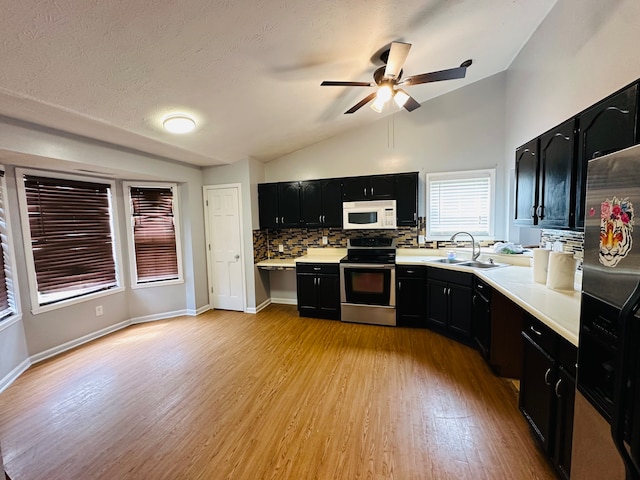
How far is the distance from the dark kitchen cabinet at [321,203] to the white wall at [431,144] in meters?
0.29

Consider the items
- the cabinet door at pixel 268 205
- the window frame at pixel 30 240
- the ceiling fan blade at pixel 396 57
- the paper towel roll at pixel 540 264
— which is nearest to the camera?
the ceiling fan blade at pixel 396 57

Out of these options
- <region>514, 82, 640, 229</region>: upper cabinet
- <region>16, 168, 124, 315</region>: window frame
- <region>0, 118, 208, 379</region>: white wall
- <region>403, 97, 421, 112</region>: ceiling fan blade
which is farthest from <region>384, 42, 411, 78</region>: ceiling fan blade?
<region>16, 168, 124, 315</region>: window frame

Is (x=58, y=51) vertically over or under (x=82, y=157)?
over

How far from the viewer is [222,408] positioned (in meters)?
2.14

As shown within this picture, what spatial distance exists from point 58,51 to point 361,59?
2.12 metres

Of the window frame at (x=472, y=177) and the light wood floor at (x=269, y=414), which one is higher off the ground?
the window frame at (x=472, y=177)

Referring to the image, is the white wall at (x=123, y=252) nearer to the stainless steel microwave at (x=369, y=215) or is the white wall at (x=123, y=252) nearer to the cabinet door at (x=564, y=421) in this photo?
the stainless steel microwave at (x=369, y=215)

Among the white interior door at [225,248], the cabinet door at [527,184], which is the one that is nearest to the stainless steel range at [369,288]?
the cabinet door at [527,184]

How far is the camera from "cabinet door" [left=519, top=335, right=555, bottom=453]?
4.85 ft

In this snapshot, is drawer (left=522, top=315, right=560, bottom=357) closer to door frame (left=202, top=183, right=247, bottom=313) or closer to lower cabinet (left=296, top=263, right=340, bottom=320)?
lower cabinet (left=296, top=263, right=340, bottom=320)

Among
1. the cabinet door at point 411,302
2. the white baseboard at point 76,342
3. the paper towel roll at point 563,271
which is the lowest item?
the white baseboard at point 76,342

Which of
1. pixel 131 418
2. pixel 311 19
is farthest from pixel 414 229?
pixel 131 418

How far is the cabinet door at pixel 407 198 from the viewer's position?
3.70 metres

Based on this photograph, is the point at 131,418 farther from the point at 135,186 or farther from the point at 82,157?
the point at 135,186
